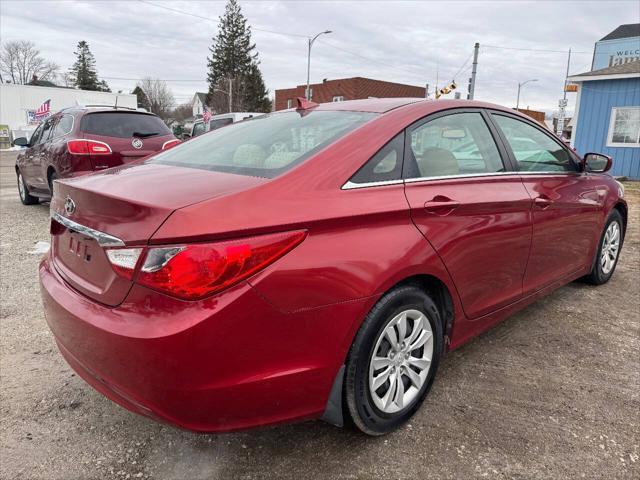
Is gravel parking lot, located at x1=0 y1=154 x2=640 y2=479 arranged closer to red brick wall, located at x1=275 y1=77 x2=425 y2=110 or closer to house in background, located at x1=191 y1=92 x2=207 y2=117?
red brick wall, located at x1=275 y1=77 x2=425 y2=110

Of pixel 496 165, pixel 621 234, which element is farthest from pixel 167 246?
pixel 621 234

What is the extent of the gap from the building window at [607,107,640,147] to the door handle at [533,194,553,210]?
46.7ft

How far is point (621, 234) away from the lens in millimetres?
4676

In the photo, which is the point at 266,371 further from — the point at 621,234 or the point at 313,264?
the point at 621,234

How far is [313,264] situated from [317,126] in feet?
3.06

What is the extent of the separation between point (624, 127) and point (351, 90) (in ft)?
98.6

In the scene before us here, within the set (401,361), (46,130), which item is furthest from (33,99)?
(401,361)

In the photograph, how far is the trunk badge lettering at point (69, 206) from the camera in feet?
6.94

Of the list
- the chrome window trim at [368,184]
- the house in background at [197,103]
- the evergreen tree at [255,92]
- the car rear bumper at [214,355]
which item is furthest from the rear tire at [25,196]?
the house in background at [197,103]

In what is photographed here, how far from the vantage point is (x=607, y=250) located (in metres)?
4.45

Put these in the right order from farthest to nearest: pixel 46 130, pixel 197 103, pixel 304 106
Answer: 1. pixel 197 103
2. pixel 46 130
3. pixel 304 106

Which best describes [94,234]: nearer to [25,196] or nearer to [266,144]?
[266,144]

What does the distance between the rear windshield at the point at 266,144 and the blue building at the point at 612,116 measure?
15338 millimetres

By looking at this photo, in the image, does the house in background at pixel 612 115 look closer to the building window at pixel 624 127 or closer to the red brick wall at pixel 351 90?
the building window at pixel 624 127
